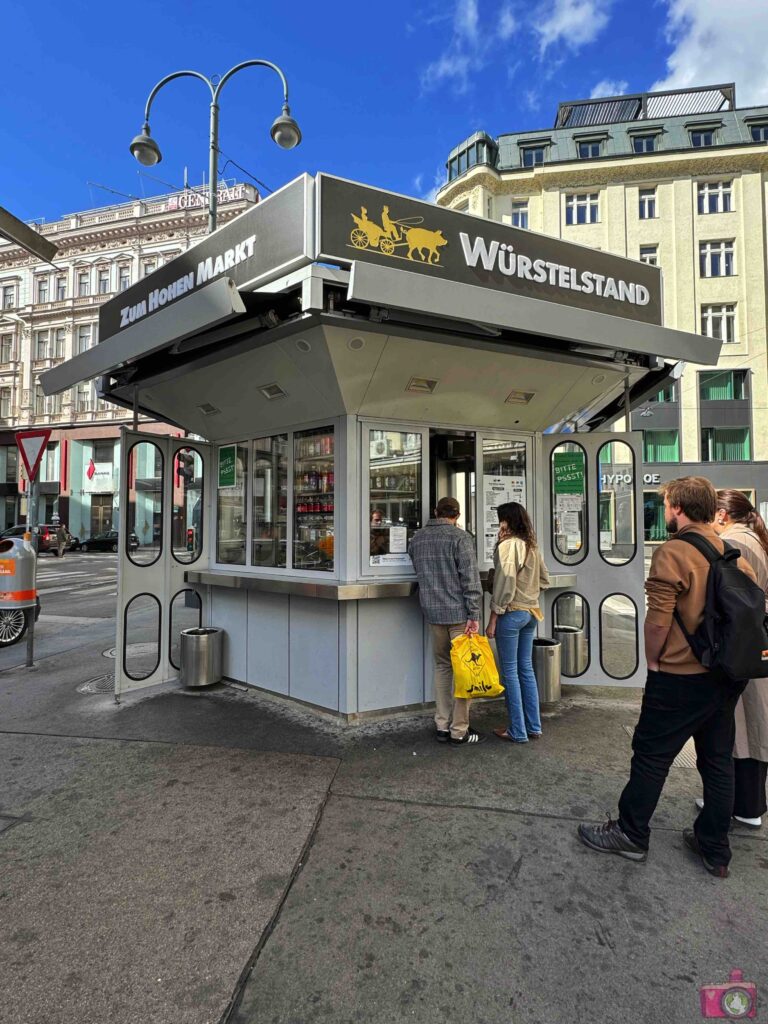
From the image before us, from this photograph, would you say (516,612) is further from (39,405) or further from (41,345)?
(41,345)

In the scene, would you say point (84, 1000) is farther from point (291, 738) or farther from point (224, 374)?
point (224, 374)

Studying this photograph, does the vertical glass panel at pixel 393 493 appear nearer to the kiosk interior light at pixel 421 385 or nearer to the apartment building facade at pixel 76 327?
the kiosk interior light at pixel 421 385

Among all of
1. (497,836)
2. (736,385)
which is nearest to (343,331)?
(497,836)

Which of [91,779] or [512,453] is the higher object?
[512,453]

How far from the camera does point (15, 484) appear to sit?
124 feet

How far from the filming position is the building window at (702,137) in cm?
2902

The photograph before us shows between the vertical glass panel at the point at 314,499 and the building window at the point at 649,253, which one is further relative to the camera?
the building window at the point at 649,253

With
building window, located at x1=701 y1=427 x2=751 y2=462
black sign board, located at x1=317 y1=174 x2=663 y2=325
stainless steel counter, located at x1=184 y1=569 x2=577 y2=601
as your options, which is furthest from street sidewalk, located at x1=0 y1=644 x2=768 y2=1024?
building window, located at x1=701 y1=427 x2=751 y2=462

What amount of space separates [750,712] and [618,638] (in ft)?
14.3

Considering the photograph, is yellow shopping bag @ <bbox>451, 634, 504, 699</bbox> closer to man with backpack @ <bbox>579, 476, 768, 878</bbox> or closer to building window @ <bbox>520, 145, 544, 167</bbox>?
man with backpack @ <bbox>579, 476, 768, 878</bbox>

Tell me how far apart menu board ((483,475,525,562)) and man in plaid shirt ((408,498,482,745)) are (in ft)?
3.27

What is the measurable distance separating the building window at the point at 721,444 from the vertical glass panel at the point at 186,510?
27.7 meters

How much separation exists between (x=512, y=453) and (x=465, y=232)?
2274 mm

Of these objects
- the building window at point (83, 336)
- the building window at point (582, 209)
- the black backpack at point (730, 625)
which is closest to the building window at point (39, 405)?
the building window at point (83, 336)
